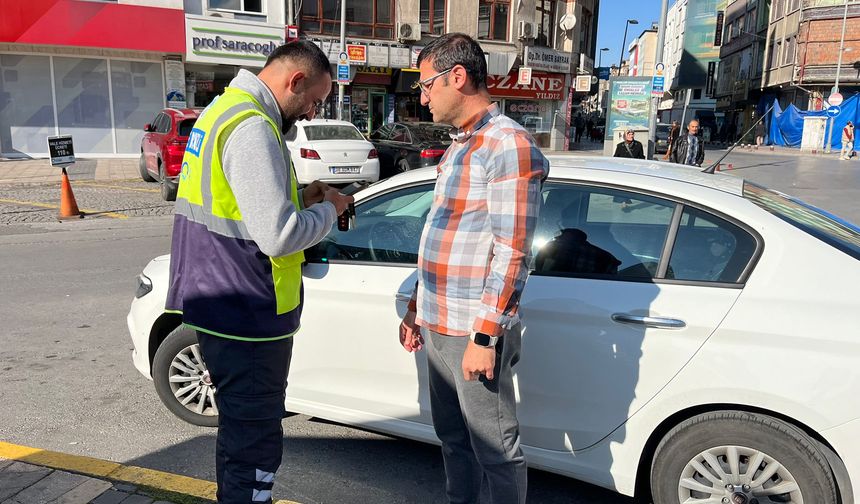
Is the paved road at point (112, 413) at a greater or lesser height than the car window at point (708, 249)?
lesser

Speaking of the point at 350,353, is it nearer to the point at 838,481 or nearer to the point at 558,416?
the point at 558,416

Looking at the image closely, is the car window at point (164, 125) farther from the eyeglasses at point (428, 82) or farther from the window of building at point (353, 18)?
the eyeglasses at point (428, 82)

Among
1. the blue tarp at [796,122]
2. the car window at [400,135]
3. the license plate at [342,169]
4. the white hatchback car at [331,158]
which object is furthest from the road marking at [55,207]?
the blue tarp at [796,122]

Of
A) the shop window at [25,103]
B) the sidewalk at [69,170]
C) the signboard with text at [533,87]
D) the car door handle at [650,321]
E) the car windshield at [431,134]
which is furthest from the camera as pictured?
the signboard with text at [533,87]

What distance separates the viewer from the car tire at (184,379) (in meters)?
3.60

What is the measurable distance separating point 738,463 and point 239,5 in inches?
895

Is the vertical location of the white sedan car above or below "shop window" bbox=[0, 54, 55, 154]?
Answer: below

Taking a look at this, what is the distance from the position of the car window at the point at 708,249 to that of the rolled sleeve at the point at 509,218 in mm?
894

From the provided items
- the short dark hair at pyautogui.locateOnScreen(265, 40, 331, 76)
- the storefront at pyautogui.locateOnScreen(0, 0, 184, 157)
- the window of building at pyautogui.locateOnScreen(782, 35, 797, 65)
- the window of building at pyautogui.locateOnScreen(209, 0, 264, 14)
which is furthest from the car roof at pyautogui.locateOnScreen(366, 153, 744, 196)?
the window of building at pyautogui.locateOnScreen(782, 35, 797, 65)

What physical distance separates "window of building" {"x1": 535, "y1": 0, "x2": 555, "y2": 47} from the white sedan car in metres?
27.7

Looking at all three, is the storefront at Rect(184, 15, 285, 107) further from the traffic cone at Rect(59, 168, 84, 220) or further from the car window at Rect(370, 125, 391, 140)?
the traffic cone at Rect(59, 168, 84, 220)

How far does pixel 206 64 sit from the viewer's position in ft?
70.9

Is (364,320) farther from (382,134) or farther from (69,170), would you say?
(69,170)

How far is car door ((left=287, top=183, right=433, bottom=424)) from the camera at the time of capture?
3.06 meters
